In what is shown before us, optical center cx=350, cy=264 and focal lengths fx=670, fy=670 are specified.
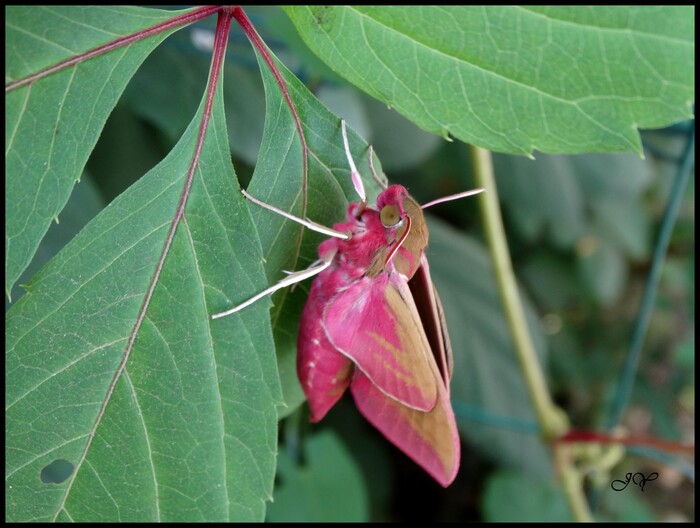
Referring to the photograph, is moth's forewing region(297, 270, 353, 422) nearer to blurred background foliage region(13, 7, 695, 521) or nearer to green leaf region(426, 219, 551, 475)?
blurred background foliage region(13, 7, 695, 521)

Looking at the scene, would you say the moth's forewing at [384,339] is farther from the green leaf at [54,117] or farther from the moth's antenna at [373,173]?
the green leaf at [54,117]

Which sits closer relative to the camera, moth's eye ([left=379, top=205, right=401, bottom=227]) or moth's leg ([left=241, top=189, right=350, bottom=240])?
moth's leg ([left=241, top=189, right=350, bottom=240])

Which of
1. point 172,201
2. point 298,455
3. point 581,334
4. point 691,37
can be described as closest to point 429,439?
point 172,201

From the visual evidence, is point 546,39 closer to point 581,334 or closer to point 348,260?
point 348,260

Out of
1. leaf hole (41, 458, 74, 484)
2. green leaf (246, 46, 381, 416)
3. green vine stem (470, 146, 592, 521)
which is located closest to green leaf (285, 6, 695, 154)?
green leaf (246, 46, 381, 416)

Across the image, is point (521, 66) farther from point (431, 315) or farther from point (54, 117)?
point (54, 117)

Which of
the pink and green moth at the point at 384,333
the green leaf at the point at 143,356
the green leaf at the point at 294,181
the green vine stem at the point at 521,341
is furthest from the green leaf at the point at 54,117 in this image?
the green vine stem at the point at 521,341

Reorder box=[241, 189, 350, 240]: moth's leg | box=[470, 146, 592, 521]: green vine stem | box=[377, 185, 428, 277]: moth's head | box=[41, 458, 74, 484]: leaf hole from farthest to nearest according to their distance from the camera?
box=[470, 146, 592, 521]: green vine stem
box=[41, 458, 74, 484]: leaf hole
box=[377, 185, 428, 277]: moth's head
box=[241, 189, 350, 240]: moth's leg
